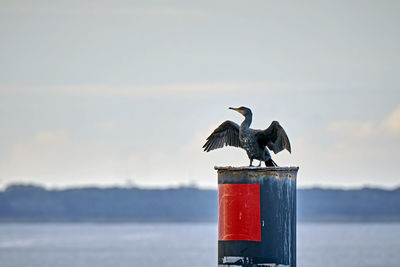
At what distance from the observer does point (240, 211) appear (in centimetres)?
845

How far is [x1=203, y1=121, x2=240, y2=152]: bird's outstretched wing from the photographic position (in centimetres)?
1130

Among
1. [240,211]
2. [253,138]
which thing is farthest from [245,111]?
A: [240,211]

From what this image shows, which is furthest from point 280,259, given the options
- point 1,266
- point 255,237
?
point 1,266

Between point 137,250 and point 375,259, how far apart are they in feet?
112

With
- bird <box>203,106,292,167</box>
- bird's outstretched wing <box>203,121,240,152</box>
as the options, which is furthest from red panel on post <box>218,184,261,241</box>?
bird's outstretched wing <box>203,121,240,152</box>

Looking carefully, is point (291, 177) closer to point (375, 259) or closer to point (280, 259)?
point (280, 259)

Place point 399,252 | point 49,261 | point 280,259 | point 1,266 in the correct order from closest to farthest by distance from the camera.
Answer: point 280,259 < point 1,266 < point 49,261 < point 399,252

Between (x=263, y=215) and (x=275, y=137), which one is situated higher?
(x=275, y=137)

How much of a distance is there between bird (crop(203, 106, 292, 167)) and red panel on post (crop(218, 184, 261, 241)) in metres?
1.43

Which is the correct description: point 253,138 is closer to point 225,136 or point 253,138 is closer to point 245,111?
point 245,111

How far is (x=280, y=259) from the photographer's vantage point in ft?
27.4

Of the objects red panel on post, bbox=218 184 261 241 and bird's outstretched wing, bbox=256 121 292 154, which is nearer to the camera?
red panel on post, bbox=218 184 261 241

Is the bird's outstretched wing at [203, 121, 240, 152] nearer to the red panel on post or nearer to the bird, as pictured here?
the bird

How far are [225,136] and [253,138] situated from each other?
137cm
